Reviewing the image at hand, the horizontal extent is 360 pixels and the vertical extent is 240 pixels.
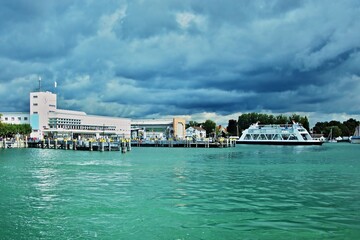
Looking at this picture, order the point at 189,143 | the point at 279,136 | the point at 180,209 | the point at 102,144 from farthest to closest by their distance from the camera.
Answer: the point at 279,136 < the point at 189,143 < the point at 102,144 < the point at 180,209

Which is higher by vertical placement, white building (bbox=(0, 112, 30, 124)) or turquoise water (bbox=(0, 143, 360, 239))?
white building (bbox=(0, 112, 30, 124))

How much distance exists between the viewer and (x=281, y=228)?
1823 centimetres

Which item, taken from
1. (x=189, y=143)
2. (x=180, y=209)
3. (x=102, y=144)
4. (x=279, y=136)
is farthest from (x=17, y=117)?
(x=180, y=209)

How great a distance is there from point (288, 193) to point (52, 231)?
1675 centimetres

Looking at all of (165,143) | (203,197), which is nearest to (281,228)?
(203,197)

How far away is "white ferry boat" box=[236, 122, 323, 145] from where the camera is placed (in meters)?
164

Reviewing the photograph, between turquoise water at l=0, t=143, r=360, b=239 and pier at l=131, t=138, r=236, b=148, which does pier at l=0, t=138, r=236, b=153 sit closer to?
pier at l=131, t=138, r=236, b=148

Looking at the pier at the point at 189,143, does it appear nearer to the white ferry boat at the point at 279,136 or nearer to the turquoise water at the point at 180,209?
the white ferry boat at the point at 279,136

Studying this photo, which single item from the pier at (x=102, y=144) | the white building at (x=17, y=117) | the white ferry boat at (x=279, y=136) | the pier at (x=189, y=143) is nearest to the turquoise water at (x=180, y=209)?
the pier at (x=102, y=144)

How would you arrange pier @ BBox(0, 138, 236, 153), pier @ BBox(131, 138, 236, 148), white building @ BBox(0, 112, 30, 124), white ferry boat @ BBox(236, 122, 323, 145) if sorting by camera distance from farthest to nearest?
white building @ BBox(0, 112, 30, 124)
white ferry boat @ BBox(236, 122, 323, 145)
pier @ BBox(131, 138, 236, 148)
pier @ BBox(0, 138, 236, 153)

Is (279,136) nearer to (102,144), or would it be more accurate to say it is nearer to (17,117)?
(102,144)

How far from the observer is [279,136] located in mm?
168875

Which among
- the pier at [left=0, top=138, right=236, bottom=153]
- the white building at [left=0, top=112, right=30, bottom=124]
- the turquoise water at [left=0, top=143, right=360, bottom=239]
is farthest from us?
the white building at [left=0, top=112, right=30, bottom=124]

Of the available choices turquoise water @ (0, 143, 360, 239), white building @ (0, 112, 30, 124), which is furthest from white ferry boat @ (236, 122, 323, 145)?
turquoise water @ (0, 143, 360, 239)
